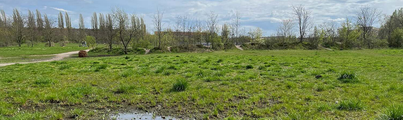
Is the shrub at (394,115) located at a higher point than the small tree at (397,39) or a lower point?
lower

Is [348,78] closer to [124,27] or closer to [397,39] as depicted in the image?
[124,27]

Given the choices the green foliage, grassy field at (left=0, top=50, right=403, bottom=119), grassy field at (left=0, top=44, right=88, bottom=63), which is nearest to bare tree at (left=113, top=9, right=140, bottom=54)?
grassy field at (left=0, top=44, right=88, bottom=63)

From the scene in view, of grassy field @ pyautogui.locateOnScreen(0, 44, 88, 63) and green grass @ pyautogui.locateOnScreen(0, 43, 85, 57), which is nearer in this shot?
grassy field @ pyautogui.locateOnScreen(0, 44, 88, 63)

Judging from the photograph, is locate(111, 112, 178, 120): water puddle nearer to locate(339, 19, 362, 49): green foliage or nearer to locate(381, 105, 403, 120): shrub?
locate(381, 105, 403, 120): shrub

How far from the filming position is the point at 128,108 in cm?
498

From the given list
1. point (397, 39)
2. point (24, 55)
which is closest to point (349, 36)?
point (397, 39)

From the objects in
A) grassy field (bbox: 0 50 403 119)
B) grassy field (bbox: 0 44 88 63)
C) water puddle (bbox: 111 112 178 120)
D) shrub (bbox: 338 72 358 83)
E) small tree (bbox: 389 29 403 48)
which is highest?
small tree (bbox: 389 29 403 48)

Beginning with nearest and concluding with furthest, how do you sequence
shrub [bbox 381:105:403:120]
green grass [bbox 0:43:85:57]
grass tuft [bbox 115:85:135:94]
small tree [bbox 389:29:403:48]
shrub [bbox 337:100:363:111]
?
1. shrub [bbox 381:105:403:120]
2. shrub [bbox 337:100:363:111]
3. grass tuft [bbox 115:85:135:94]
4. green grass [bbox 0:43:85:57]
5. small tree [bbox 389:29:403:48]

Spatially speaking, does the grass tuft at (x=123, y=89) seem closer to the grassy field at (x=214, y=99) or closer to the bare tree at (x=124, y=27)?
the grassy field at (x=214, y=99)

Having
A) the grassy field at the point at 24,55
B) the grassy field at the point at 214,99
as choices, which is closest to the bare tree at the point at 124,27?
the grassy field at the point at 24,55

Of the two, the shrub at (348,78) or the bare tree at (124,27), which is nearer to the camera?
the shrub at (348,78)

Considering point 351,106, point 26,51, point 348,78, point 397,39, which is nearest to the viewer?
point 351,106

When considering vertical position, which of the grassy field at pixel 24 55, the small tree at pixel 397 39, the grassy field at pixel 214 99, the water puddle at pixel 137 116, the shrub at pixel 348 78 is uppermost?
the small tree at pixel 397 39

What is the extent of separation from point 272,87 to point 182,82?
2.87 m
